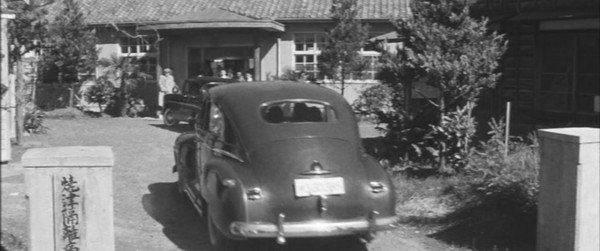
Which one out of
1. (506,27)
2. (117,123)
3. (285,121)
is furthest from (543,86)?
(117,123)

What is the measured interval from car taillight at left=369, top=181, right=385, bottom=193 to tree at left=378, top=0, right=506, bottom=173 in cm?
343

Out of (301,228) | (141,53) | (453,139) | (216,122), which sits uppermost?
(141,53)

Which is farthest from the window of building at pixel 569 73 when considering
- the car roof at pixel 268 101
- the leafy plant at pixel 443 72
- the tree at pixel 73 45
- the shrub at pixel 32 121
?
the tree at pixel 73 45

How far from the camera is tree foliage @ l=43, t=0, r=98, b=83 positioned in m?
22.6

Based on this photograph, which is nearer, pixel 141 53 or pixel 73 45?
pixel 73 45

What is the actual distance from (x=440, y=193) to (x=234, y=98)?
11.0 ft

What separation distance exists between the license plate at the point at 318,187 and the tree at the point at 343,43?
50.0 feet

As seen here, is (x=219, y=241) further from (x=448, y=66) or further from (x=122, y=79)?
(x=122, y=79)

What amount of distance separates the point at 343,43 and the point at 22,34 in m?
9.99

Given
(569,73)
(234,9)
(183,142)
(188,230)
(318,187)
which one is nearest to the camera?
(318,187)

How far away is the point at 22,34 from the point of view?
14.4 meters

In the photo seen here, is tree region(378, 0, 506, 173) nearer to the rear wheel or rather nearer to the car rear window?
the car rear window

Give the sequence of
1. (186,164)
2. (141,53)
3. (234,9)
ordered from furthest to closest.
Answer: (141,53) < (234,9) < (186,164)

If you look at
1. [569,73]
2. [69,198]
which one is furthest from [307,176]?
[569,73]
